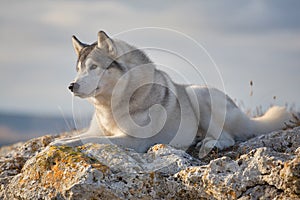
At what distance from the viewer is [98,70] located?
6.27 m

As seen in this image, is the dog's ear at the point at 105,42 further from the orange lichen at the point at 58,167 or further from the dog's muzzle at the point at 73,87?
the orange lichen at the point at 58,167

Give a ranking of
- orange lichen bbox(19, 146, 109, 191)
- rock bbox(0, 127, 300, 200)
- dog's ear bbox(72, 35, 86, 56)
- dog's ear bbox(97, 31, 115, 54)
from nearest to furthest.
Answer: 1. rock bbox(0, 127, 300, 200)
2. orange lichen bbox(19, 146, 109, 191)
3. dog's ear bbox(97, 31, 115, 54)
4. dog's ear bbox(72, 35, 86, 56)

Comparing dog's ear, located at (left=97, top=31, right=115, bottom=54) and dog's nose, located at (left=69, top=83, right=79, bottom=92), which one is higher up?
dog's ear, located at (left=97, top=31, right=115, bottom=54)

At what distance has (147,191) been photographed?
439cm

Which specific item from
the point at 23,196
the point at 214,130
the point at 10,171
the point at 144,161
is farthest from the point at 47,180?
the point at 214,130

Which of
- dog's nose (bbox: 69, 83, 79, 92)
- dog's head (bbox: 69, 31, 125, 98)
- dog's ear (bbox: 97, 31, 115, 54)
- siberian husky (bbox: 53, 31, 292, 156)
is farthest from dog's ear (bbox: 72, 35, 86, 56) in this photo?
dog's nose (bbox: 69, 83, 79, 92)

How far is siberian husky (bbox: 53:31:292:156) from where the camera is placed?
243 inches

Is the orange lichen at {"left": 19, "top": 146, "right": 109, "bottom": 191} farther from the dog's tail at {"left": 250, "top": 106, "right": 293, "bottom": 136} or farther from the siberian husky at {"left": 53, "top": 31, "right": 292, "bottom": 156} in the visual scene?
the dog's tail at {"left": 250, "top": 106, "right": 293, "bottom": 136}

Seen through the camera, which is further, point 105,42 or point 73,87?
point 105,42

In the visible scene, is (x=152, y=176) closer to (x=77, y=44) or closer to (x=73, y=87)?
(x=73, y=87)

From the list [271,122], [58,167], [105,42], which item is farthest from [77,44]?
[271,122]

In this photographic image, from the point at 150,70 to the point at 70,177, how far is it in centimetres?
262

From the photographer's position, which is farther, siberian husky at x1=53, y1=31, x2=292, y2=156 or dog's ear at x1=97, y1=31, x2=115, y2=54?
dog's ear at x1=97, y1=31, x2=115, y2=54

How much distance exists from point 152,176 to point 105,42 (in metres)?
2.52
